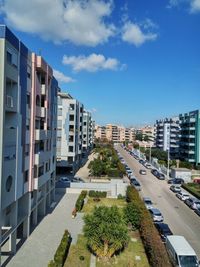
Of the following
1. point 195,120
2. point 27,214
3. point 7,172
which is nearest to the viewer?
point 7,172

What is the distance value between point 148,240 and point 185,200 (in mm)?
21603

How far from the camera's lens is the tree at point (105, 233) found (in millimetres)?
24016

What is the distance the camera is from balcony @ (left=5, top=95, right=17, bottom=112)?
2186cm

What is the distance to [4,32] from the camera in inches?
805

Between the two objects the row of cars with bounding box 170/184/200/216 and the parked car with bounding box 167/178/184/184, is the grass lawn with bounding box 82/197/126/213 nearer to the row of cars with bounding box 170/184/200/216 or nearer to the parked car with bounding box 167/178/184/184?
the row of cars with bounding box 170/184/200/216

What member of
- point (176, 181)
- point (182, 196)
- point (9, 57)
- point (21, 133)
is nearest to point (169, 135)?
point (176, 181)

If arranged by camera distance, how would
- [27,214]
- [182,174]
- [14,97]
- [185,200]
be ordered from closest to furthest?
[14,97]
[27,214]
[185,200]
[182,174]

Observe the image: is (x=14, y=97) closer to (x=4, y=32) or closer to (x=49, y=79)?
(x=4, y=32)

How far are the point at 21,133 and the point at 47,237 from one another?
963 cm

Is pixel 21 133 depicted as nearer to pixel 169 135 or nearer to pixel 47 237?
pixel 47 237

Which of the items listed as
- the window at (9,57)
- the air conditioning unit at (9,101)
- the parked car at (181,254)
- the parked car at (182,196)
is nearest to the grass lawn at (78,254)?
the parked car at (181,254)

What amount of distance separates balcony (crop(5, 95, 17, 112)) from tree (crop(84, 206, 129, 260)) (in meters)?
9.65

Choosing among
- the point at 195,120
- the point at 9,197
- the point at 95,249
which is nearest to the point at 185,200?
the point at 95,249

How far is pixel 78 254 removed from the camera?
2516 cm
